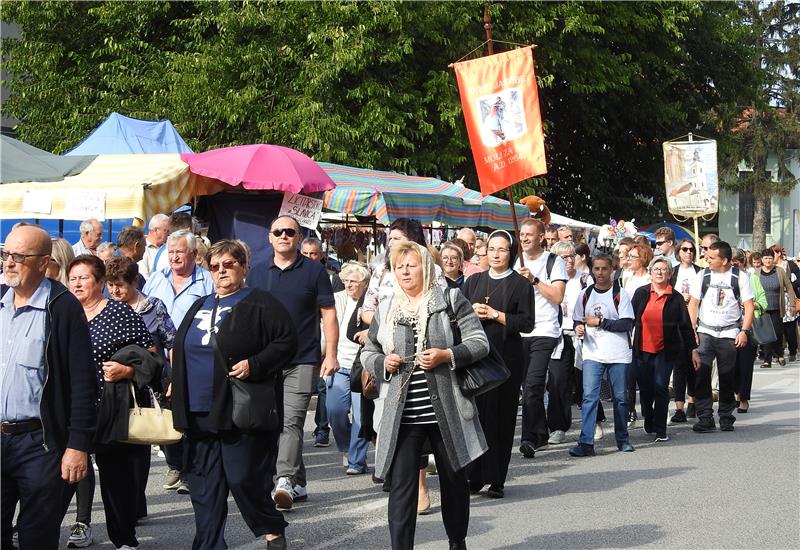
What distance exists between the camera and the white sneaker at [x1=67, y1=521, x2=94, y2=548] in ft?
23.9

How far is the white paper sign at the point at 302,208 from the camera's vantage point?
515 inches

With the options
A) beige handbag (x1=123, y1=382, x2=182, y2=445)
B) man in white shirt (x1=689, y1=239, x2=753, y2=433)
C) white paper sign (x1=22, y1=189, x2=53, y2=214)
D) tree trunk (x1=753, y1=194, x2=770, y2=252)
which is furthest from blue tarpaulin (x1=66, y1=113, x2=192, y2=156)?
tree trunk (x1=753, y1=194, x2=770, y2=252)

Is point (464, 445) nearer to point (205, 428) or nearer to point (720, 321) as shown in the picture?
point (205, 428)

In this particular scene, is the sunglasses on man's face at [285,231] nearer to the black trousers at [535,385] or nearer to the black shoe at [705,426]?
the black trousers at [535,385]

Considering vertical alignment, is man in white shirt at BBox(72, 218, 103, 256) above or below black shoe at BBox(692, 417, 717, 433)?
above

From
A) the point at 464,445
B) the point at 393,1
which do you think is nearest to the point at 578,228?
the point at 393,1

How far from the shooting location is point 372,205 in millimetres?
16250

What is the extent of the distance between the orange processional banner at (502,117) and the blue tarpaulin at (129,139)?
666 centimetres

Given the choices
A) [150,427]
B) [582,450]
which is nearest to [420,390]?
[150,427]

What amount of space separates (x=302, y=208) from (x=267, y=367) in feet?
21.7

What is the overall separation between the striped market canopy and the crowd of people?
4.69m

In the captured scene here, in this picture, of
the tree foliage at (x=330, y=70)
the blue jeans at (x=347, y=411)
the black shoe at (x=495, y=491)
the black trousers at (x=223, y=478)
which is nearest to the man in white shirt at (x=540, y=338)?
the blue jeans at (x=347, y=411)

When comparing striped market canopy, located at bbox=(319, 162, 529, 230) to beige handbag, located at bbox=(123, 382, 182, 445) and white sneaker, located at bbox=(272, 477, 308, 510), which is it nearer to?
white sneaker, located at bbox=(272, 477, 308, 510)

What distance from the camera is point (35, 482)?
5352mm
